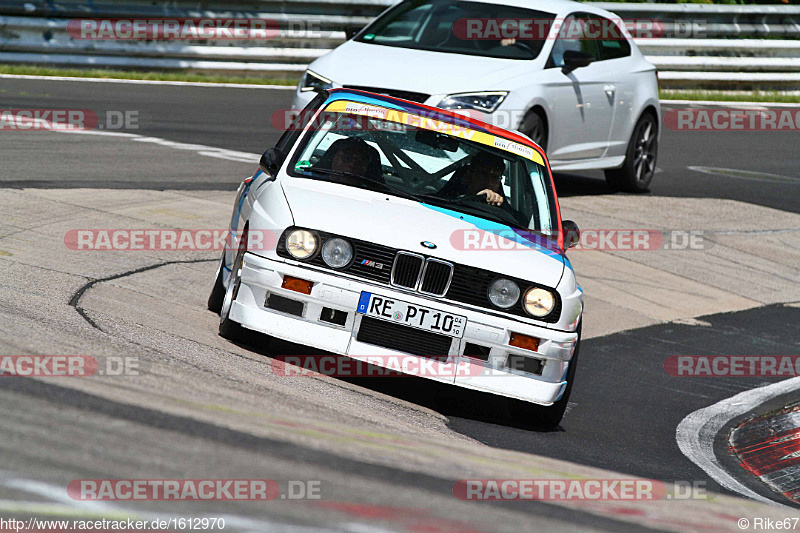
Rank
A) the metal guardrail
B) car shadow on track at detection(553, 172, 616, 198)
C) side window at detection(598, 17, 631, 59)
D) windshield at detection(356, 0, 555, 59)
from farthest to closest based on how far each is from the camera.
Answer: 1. the metal guardrail
2. car shadow on track at detection(553, 172, 616, 198)
3. side window at detection(598, 17, 631, 59)
4. windshield at detection(356, 0, 555, 59)

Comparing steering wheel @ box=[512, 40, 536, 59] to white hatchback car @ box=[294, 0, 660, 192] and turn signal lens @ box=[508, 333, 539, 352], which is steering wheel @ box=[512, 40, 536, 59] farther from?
turn signal lens @ box=[508, 333, 539, 352]

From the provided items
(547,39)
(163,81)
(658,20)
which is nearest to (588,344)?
(547,39)

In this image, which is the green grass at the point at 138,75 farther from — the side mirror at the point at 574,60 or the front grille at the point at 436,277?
the front grille at the point at 436,277

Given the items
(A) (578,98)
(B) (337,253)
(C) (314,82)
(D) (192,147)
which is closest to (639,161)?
(A) (578,98)

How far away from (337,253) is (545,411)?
144 cm

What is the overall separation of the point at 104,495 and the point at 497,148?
173 inches

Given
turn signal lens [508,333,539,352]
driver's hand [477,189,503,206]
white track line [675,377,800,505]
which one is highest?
driver's hand [477,189,503,206]

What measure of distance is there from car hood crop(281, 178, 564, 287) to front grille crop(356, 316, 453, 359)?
1.36ft

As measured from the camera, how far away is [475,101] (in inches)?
410

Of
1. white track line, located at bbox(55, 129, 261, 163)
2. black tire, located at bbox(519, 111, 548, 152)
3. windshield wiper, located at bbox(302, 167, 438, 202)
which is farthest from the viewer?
white track line, located at bbox(55, 129, 261, 163)

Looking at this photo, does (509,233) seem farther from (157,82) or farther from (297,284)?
(157,82)

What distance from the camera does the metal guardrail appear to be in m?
17.5

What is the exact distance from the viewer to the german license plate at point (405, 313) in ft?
19.2

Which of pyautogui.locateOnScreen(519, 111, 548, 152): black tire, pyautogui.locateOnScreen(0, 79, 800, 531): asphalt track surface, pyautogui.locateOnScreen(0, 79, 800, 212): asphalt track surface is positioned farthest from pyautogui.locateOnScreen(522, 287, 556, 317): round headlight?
pyautogui.locateOnScreen(0, 79, 800, 212): asphalt track surface
